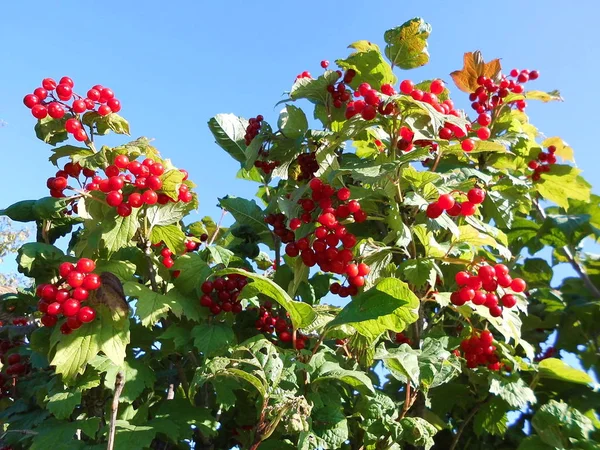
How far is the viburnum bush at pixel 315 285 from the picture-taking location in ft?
7.30

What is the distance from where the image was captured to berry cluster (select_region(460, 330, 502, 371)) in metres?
2.73

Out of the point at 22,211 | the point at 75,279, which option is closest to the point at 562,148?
the point at 75,279

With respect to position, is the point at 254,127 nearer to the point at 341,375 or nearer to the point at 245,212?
the point at 245,212

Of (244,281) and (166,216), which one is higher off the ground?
(166,216)

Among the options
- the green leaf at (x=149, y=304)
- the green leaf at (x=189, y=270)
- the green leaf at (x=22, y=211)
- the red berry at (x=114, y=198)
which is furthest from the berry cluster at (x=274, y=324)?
the green leaf at (x=22, y=211)

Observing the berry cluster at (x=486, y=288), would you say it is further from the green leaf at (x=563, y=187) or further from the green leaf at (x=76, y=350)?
the green leaf at (x=76, y=350)

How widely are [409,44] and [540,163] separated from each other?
127 centimetres

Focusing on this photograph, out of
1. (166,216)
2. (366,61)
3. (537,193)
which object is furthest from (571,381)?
(166,216)

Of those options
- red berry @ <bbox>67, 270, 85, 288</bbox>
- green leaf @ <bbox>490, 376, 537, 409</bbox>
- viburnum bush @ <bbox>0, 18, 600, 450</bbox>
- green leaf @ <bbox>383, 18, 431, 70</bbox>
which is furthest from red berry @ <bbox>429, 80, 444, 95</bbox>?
red berry @ <bbox>67, 270, 85, 288</bbox>

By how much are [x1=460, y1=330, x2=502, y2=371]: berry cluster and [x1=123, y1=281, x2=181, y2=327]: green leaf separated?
150 centimetres

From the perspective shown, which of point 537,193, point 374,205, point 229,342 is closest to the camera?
point 229,342

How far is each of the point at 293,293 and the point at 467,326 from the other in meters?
1.02

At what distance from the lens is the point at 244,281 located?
271cm

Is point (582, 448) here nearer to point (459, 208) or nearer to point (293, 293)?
point (459, 208)
